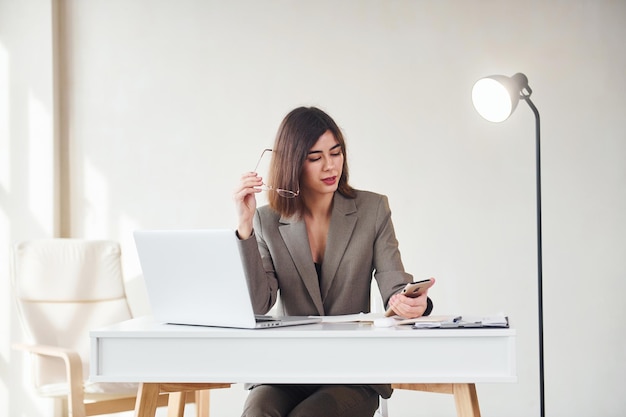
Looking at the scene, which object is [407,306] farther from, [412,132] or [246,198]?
[412,132]

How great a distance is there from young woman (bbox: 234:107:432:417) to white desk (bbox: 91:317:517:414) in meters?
0.53

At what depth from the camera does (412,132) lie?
4234 millimetres

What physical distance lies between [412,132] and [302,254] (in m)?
2.03

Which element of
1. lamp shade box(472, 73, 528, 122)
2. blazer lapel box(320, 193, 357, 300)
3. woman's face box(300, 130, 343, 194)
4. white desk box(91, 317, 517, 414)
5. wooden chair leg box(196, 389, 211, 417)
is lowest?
wooden chair leg box(196, 389, 211, 417)

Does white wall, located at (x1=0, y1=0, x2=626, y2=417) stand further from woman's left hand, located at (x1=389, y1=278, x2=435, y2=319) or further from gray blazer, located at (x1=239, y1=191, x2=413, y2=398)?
woman's left hand, located at (x1=389, y1=278, x2=435, y2=319)

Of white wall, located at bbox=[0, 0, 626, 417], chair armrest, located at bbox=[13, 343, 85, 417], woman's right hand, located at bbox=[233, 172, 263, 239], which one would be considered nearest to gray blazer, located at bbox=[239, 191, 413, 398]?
woman's right hand, located at bbox=[233, 172, 263, 239]

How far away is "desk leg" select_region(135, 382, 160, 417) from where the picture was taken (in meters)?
1.87

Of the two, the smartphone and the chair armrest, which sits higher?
the smartphone

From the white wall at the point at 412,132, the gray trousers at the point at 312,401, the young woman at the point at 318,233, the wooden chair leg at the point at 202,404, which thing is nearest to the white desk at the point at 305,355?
the gray trousers at the point at 312,401

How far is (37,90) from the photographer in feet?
13.7

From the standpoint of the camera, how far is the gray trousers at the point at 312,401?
1967mm

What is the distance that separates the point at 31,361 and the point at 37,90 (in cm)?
160

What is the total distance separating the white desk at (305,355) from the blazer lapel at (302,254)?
1.85 feet

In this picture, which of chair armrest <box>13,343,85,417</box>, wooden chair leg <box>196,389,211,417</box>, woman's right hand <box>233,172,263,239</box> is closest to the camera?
woman's right hand <box>233,172,263,239</box>
